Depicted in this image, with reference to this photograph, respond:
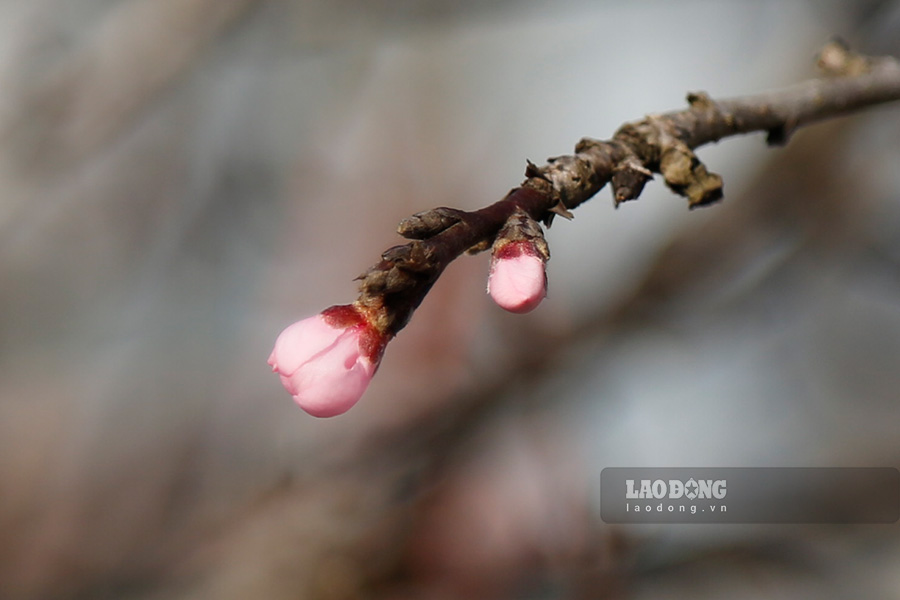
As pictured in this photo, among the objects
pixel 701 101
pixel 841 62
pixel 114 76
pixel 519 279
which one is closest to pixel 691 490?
pixel 841 62

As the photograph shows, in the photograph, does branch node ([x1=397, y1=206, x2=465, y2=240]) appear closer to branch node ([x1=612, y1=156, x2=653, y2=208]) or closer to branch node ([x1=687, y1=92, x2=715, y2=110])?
branch node ([x1=612, y1=156, x2=653, y2=208])

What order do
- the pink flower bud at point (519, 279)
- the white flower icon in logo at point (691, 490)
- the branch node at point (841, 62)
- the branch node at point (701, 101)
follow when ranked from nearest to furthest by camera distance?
the pink flower bud at point (519, 279)
the branch node at point (701, 101)
the branch node at point (841, 62)
the white flower icon in logo at point (691, 490)

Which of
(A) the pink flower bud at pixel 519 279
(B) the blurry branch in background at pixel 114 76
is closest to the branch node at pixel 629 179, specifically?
(A) the pink flower bud at pixel 519 279

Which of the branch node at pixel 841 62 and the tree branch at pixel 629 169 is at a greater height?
the branch node at pixel 841 62

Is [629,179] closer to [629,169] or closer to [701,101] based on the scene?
[629,169]

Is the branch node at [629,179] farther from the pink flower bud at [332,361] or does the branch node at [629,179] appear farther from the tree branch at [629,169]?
the pink flower bud at [332,361]

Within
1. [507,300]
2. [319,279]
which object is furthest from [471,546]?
[507,300]

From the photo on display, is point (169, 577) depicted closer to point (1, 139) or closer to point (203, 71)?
point (1, 139)
